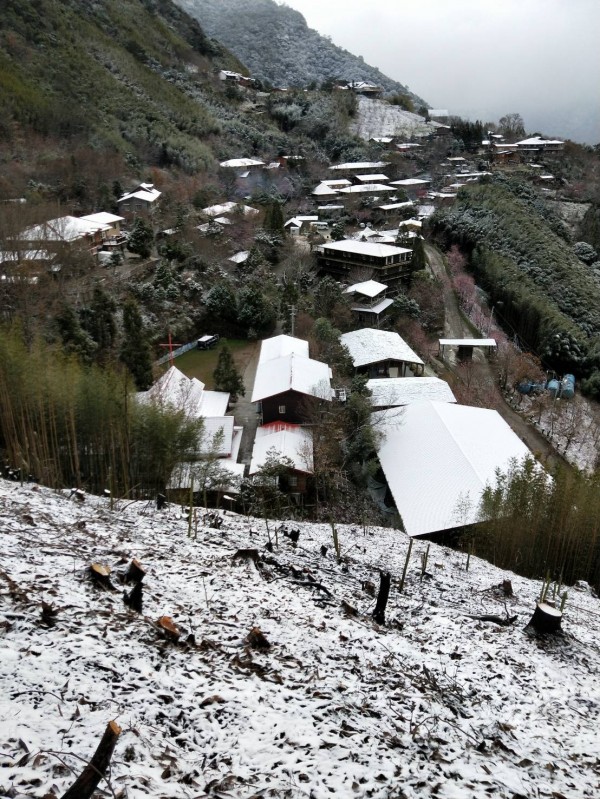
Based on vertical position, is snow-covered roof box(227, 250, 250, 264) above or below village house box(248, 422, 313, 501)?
above

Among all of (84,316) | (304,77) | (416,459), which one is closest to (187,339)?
(84,316)

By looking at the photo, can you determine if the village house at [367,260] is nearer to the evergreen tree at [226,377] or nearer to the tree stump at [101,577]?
the evergreen tree at [226,377]

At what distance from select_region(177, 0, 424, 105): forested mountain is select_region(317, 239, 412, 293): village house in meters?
67.8

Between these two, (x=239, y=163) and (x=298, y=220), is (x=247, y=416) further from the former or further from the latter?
(x=239, y=163)

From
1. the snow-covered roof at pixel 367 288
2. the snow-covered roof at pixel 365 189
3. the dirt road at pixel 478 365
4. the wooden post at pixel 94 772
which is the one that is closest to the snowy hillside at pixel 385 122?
the snow-covered roof at pixel 365 189

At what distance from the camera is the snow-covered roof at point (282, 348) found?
18.2m

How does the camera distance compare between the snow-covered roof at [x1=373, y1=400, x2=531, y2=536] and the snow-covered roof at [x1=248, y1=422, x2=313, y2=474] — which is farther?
the snow-covered roof at [x1=248, y1=422, x2=313, y2=474]

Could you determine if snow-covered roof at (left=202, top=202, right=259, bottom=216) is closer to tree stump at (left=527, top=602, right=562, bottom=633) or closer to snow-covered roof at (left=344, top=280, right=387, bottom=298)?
snow-covered roof at (left=344, top=280, right=387, bottom=298)

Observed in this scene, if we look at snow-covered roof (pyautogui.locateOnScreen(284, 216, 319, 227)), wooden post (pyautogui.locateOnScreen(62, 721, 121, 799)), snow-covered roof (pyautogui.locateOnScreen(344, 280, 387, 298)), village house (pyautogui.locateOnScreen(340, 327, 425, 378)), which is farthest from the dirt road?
wooden post (pyautogui.locateOnScreen(62, 721, 121, 799))

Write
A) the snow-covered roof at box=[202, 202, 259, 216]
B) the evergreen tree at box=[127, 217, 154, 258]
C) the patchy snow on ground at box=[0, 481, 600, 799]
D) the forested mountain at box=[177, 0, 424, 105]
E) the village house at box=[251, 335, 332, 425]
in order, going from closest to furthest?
the patchy snow on ground at box=[0, 481, 600, 799] < the village house at box=[251, 335, 332, 425] < the evergreen tree at box=[127, 217, 154, 258] < the snow-covered roof at box=[202, 202, 259, 216] < the forested mountain at box=[177, 0, 424, 105]

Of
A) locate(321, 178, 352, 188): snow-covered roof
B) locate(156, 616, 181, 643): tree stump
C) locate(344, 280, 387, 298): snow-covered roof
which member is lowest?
locate(156, 616, 181, 643): tree stump

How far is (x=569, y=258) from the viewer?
33.9 metres

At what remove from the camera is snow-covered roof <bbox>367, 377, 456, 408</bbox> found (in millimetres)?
16859

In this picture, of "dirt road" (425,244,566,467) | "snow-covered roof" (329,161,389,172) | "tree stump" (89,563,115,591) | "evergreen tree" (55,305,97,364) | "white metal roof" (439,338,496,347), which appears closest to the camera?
"tree stump" (89,563,115,591)
